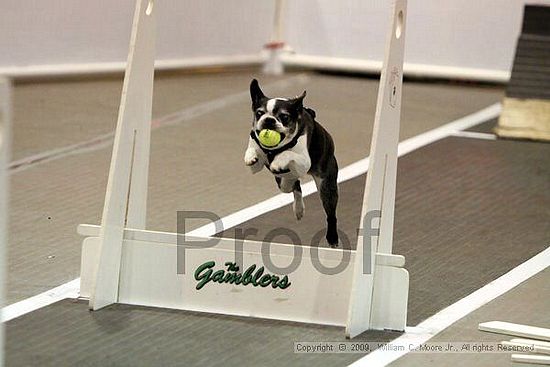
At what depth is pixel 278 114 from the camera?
327 cm

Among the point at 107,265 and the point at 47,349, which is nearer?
the point at 47,349

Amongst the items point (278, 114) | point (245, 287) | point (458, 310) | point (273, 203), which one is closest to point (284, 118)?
point (278, 114)

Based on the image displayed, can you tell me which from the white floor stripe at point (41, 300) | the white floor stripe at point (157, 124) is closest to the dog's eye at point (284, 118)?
the white floor stripe at point (41, 300)

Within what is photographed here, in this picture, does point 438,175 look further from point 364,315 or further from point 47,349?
point 47,349

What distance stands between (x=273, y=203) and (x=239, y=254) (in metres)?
1.38

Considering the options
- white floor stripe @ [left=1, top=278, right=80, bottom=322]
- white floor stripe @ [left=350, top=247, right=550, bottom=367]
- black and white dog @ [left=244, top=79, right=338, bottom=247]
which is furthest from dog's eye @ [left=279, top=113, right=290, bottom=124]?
white floor stripe @ [left=1, top=278, right=80, bottom=322]

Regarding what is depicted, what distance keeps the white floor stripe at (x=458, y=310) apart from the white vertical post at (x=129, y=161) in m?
0.79

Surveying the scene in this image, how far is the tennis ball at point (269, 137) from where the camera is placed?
3.27 meters

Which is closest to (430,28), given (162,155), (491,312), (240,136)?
(240,136)

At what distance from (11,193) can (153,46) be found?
1532mm

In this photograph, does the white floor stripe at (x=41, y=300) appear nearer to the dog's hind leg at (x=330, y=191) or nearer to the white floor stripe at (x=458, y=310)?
the dog's hind leg at (x=330, y=191)

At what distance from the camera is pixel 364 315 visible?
131 inches

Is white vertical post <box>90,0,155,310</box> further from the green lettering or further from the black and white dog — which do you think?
the black and white dog

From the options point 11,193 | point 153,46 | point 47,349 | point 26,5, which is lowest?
point 47,349
